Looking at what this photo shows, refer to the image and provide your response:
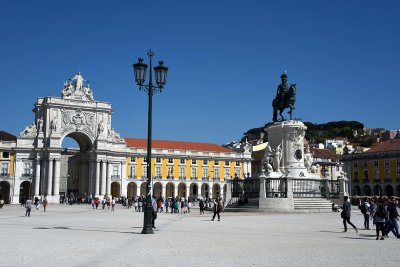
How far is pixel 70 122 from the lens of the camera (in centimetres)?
8050

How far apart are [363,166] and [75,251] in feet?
273

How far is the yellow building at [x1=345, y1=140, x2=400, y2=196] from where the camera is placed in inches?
3182

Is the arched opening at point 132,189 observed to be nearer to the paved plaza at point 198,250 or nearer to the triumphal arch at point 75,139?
the triumphal arch at point 75,139

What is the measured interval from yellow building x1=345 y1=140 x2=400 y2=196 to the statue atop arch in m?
49.8

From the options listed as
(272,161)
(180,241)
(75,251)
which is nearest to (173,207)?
(272,161)

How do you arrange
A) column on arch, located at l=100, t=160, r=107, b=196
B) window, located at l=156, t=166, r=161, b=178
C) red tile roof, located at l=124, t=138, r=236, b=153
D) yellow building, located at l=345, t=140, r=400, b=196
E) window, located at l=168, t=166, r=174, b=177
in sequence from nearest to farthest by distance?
column on arch, located at l=100, t=160, r=107, b=196
yellow building, located at l=345, t=140, r=400, b=196
window, located at l=156, t=166, r=161, b=178
window, located at l=168, t=166, r=174, b=177
red tile roof, located at l=124, t=138, r=236, b=153

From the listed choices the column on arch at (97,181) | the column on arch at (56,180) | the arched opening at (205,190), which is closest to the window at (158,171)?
the arched opening at (205,190)

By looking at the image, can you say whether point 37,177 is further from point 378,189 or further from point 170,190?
point 378,189

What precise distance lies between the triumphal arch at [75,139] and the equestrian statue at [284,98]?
166 feet

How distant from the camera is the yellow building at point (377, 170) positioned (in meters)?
80.8

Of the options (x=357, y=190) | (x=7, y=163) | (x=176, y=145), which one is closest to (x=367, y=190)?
(x=357, y=190)

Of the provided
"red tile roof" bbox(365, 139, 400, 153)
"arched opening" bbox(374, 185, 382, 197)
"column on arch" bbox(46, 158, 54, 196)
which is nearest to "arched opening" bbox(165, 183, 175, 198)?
"column on arch" bbox(46, 158, 54, 196)

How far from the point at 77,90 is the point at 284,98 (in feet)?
187

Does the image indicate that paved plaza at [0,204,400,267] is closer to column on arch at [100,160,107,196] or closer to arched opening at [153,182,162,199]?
column on arch at [100,160,107,196]
